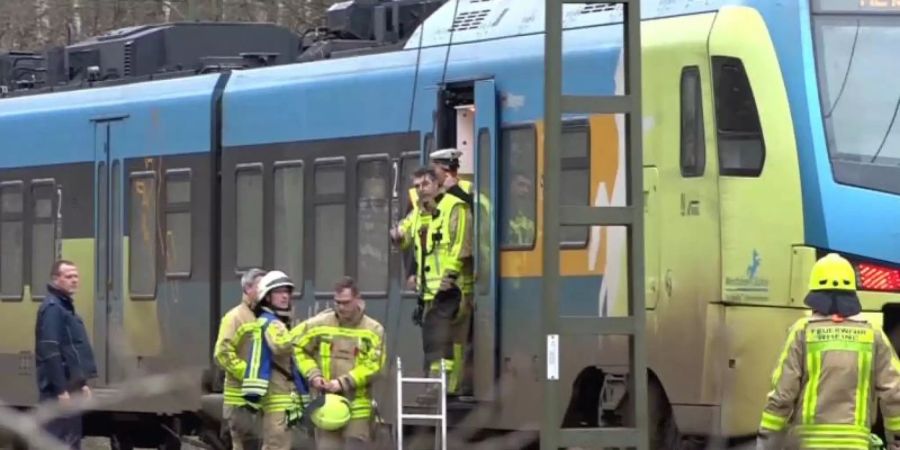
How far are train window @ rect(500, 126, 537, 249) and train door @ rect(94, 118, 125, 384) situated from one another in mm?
5252

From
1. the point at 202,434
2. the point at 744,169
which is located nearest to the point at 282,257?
the point at 202,434

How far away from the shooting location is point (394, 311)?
1334cm

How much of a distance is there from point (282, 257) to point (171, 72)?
119 inches

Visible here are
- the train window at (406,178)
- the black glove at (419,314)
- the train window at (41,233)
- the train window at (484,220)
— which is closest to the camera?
the black glove at (419,314)

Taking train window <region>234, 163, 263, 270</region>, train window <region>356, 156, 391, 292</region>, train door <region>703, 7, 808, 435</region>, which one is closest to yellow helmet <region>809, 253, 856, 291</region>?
train door <region>703, 7, 808, 435</region>

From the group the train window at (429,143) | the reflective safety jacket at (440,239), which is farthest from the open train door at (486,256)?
the train window at (429,143)

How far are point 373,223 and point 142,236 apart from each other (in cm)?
326

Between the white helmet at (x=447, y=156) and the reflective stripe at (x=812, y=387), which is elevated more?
the white helmet at (x=447, y=156)

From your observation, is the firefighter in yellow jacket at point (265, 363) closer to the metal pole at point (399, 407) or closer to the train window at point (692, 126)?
the metal pole at point (399, 407)

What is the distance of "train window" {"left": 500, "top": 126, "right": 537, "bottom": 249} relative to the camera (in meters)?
12.0

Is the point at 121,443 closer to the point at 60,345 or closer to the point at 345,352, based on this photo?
the point at 60,345

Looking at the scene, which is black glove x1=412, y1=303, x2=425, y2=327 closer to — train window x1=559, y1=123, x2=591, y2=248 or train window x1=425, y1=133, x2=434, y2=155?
train window x1=559, y1=123, x2=591, y2=248

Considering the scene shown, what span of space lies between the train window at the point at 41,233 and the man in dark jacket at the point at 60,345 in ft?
16.9

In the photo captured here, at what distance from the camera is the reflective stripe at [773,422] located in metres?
8.34
